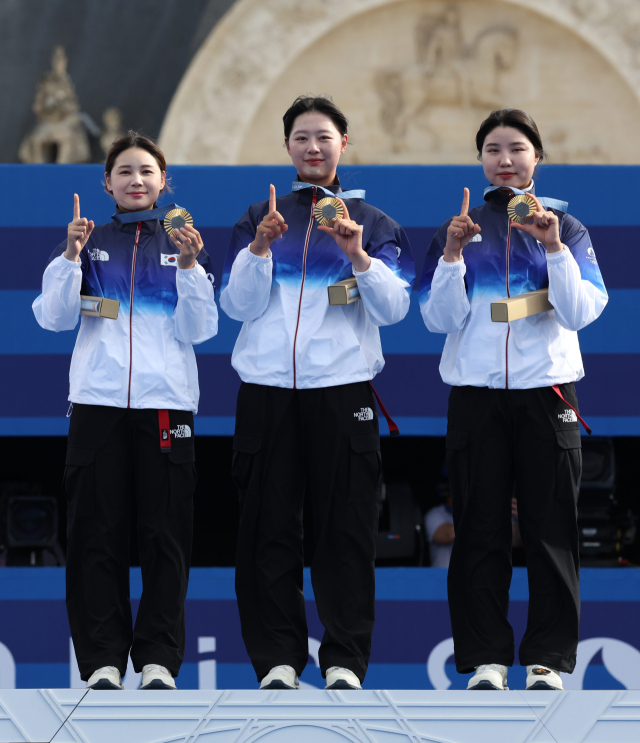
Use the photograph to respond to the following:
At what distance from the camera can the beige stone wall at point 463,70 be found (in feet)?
41.1

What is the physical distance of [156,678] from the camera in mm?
2656

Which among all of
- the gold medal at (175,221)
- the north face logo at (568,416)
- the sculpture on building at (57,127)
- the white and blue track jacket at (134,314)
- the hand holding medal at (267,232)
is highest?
the sculpture on building at (57,127)

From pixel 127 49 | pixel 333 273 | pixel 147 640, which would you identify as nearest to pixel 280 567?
pixel 147 640

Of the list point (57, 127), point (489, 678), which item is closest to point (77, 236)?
point (489, 678)

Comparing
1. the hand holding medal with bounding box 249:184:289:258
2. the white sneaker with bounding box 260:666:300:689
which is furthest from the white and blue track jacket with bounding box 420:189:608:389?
the white sneaker with bounding box 260:666:300:689

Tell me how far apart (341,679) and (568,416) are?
0.98 m

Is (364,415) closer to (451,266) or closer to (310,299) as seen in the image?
(310,299)

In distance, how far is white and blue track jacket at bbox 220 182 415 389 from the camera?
274 centimetres

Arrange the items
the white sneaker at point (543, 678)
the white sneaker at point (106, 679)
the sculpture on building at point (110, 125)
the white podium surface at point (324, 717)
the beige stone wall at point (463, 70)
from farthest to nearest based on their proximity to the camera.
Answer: the sculpture on building at point (110, 125), the beige stone wall at point (463, 70), the white sneaker at point (106, 679), the white sneaker at point (543, 678), the white podium surface at point (324, 717)

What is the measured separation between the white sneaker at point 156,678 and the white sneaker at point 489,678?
830 mm

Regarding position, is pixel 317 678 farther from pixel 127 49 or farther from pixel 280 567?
pixel 127 49

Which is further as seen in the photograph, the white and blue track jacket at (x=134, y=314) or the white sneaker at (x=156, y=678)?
the white and blue track jacket at (x=134, y=314)

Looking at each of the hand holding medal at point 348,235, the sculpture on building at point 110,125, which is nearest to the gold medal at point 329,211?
the hand holding medal at point 348,235

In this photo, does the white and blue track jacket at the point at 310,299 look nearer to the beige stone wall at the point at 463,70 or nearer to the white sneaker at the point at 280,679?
the white sneaker at the point at 280,679
